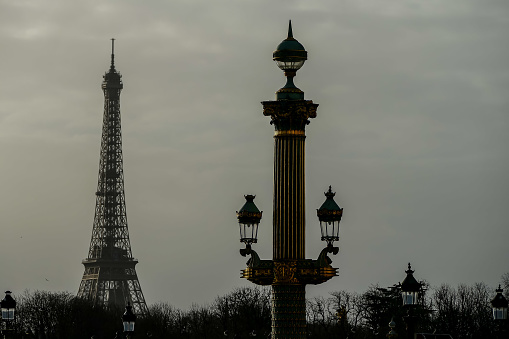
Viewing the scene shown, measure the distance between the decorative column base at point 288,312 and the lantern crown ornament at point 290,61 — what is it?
15.9 feet

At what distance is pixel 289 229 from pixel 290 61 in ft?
14.6

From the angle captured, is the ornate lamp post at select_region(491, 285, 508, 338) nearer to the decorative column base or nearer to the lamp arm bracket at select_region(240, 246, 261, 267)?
the decorative column base

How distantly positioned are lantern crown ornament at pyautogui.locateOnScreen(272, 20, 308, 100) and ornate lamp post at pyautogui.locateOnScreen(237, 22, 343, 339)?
12.4 inches

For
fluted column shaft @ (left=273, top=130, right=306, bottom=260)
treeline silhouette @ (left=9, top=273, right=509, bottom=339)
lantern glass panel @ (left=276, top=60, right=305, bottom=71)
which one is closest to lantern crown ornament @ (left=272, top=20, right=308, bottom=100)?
lantern glass panel @ (left=276, top=60, right=305, bottom=71)

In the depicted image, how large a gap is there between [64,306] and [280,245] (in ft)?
345

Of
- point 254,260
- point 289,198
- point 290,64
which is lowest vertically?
point 254,260

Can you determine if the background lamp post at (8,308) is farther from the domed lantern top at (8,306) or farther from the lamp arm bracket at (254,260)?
the lamp arm bracket at (254,260)

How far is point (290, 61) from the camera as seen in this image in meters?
47.5

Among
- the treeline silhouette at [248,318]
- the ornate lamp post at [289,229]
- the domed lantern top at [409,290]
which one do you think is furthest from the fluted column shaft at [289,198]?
the treeline silhouette at [248,318]

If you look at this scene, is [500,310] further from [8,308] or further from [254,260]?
[8,308]

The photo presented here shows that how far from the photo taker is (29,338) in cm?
13575

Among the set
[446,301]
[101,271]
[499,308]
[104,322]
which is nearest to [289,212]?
[499,308]

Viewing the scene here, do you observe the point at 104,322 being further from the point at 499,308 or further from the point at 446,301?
the point at 499,308

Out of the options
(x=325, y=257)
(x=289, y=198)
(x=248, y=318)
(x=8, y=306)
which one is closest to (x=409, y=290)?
(x=325, y=257)
